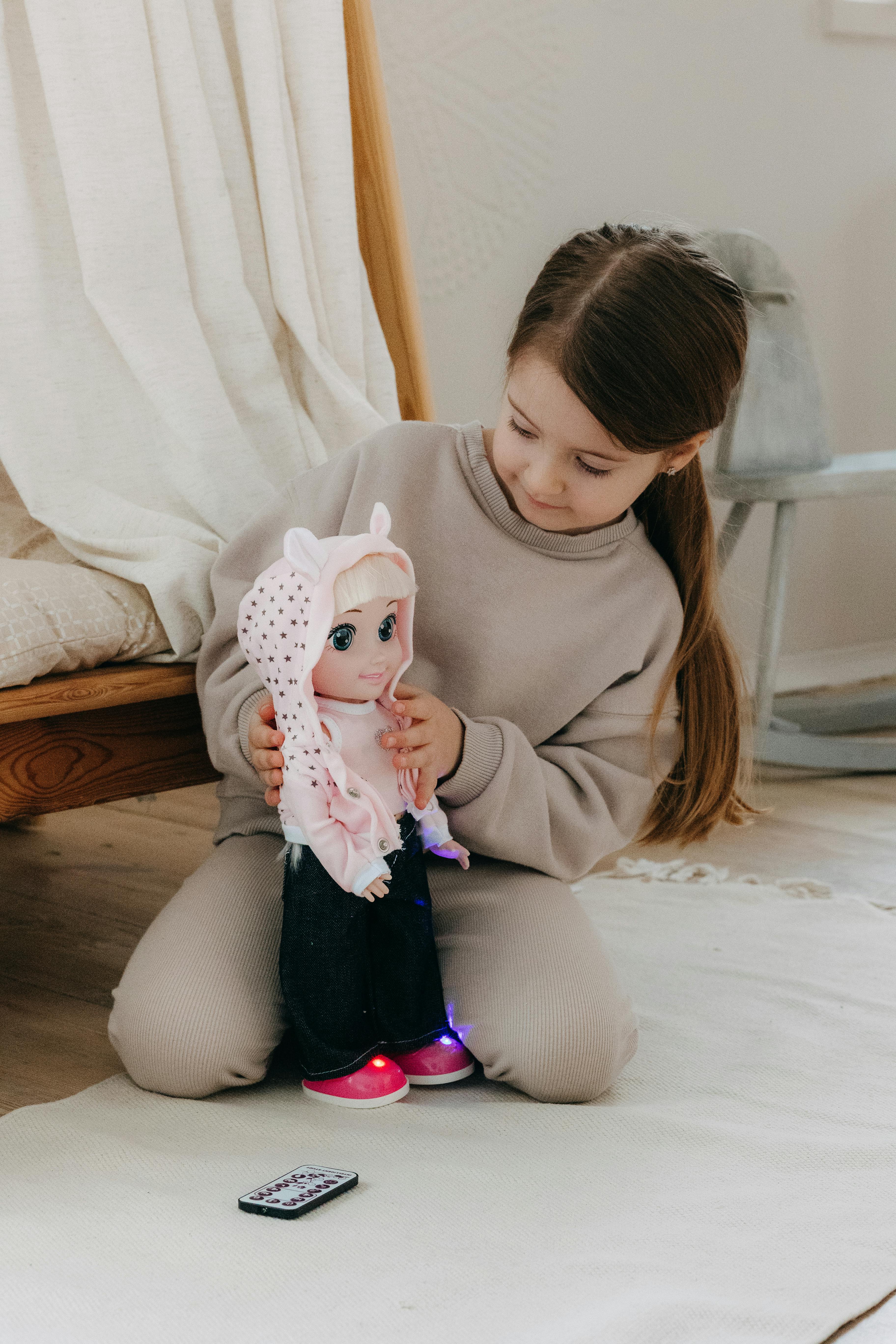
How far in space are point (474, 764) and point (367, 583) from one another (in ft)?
0.53

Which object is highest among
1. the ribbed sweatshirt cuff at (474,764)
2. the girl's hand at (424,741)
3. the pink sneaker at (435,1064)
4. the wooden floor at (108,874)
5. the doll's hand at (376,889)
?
the girl's hand at (424,741)

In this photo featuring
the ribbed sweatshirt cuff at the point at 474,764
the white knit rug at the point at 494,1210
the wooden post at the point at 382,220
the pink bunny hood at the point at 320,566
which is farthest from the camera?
the wooden post at the point at 382,220

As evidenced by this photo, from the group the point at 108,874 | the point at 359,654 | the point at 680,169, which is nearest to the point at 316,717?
A: the point at 359,654

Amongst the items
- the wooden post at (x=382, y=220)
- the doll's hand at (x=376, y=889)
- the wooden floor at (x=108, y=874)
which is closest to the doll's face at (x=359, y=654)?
the doll's hand at (x=376, y=889)

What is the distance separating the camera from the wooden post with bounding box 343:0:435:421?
1267 millimetres

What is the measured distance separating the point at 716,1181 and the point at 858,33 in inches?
81.6

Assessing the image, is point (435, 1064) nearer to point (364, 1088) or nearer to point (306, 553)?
point (364, 1088)

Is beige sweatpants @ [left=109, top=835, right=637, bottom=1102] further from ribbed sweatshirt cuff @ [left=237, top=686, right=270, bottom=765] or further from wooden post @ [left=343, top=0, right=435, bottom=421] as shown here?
wooden post @ [left=343, top=0, right=435, bottom=421]

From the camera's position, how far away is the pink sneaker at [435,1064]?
35.3 inches

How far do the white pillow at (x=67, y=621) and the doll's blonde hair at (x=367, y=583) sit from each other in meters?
0.25

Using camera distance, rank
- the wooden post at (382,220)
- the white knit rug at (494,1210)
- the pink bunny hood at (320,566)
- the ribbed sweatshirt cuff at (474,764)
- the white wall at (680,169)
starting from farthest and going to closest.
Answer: the white wall at (680,169)
the wooden post at (382,220)
the ribbed sweatshirt cuff at (474,764)
the pink bunny hood at (320,566)
the white knit rug at (494,1210)

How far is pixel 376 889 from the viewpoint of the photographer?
792 mm

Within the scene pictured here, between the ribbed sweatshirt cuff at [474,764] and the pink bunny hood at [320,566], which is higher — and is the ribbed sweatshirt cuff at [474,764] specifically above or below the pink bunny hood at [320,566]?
below

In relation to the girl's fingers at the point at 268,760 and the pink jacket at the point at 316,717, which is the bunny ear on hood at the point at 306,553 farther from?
the girl's fingers at the point at 268,760
